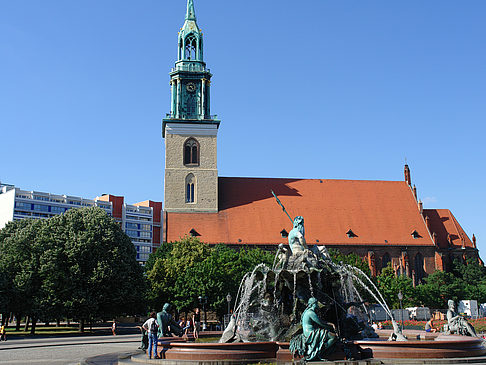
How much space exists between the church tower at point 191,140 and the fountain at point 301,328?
38997 mm

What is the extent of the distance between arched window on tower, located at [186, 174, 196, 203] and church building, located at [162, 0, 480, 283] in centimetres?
11

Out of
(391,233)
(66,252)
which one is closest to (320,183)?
(391,233)

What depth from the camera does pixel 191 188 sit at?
59250 millimetres

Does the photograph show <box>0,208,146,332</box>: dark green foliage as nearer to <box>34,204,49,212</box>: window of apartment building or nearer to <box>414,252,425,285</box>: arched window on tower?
<box>414,252,425,285</box>: arched window on tower

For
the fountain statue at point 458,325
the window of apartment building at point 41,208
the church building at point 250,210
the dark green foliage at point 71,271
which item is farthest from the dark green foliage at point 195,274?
the window of apartment building at point 41,208

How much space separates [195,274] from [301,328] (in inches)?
1129

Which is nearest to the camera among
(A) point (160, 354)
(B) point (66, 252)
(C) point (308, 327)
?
(C) point (308, 327)

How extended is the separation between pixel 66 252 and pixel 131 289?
5.91 m

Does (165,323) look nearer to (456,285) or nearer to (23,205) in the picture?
(456,285)

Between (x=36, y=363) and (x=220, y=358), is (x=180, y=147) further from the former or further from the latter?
(x=220, y=358)

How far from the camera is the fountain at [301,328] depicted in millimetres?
14219

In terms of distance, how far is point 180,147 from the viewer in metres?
59.5

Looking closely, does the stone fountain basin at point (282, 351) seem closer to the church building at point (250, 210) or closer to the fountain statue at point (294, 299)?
the fountain statue at point (294, 299)

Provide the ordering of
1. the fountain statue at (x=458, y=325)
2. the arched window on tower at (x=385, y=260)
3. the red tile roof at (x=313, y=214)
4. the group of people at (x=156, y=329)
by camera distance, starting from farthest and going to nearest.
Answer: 1. the arched window on tower at (x=385, y=260)
2. the red tile roof at (x=313, y=214)
3. the fountain statue at (x=458, y=325)
4. the group of people at (x=156, y=329)
